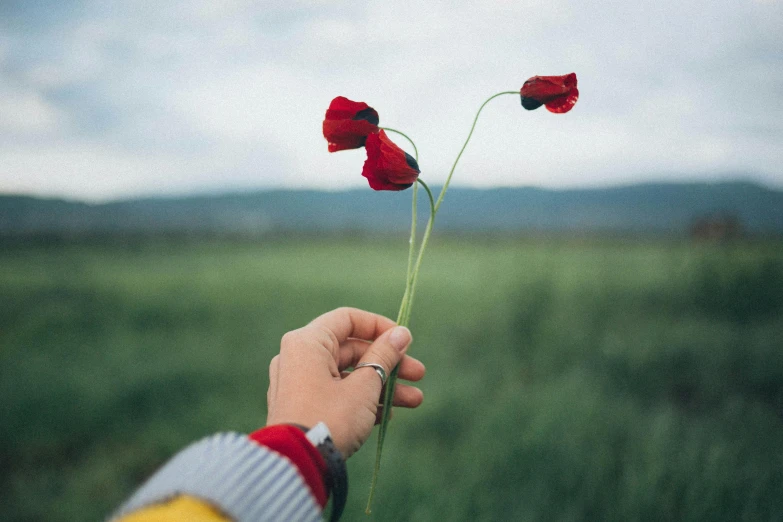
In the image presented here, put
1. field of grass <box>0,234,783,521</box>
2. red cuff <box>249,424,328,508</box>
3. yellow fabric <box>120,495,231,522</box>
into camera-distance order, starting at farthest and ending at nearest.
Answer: field of grass <box>0,234,783,521</box> → red cuff <box>249,424,328,508</box> → yellow fabric <box>120,495,231,522</box>

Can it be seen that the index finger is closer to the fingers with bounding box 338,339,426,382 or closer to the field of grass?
the fingers with bounding box 338,339,426,382

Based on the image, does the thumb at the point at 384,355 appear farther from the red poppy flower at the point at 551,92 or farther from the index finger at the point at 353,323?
the red poppy flower at the point at 551,92

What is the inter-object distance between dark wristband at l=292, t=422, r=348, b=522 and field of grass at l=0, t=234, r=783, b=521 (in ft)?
5.72

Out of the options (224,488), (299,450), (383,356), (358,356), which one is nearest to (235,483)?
(224,488)

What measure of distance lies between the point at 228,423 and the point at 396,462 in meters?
1.91

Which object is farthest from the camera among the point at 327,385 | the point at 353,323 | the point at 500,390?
the point at 500,390

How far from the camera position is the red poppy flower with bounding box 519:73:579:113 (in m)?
1.13

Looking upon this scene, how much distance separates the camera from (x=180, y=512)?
0.64 metres

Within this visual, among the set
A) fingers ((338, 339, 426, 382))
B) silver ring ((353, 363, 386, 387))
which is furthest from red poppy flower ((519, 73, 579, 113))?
fingers ((338, 339, 426, 382))

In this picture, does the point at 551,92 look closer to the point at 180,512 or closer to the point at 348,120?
the point at 348,120

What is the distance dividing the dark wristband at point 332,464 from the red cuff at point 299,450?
3 cm

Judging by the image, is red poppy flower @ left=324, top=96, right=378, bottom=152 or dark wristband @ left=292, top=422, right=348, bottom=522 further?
red poppy flower @ left=324, top=96, right=378, bottom=152

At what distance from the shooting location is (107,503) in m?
3.35

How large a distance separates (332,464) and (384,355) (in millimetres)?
342
